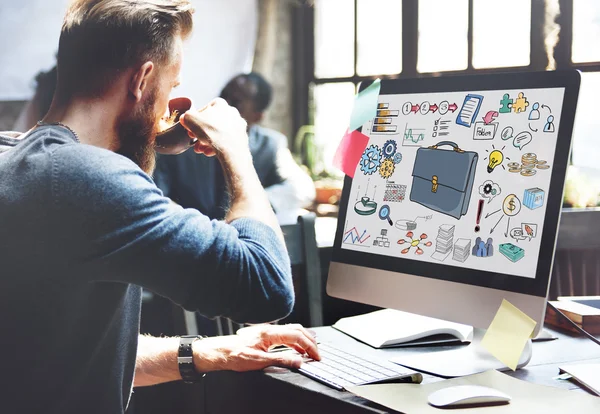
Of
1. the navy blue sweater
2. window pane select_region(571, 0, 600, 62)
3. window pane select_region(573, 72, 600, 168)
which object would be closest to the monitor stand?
the navy blue sweater

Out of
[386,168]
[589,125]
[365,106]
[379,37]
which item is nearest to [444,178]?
[386,168]

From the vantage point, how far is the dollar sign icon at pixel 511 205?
116 centimetres

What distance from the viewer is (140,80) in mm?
1162

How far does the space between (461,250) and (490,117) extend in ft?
0.71

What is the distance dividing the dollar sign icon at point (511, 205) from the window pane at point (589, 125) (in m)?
3.04

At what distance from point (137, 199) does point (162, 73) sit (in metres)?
0.28

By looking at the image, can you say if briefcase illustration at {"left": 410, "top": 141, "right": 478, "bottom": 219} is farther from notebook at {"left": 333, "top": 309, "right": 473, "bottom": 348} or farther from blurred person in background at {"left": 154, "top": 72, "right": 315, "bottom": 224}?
blurred person in background at {"left": 154, "top": 72, "right": 315, "bottom": 224}

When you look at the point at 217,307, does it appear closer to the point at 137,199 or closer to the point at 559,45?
the point at 137,199

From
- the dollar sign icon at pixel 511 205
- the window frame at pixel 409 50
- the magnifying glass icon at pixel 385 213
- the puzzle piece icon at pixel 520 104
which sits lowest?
the magnifying glass icon at pixel 385 213

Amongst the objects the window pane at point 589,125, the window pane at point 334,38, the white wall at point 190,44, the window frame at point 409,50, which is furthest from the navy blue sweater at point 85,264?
the window pane at point 334,38

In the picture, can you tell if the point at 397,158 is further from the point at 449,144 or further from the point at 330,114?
the point at 330,114

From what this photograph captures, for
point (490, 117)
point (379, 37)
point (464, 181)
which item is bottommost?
point (464, 181)

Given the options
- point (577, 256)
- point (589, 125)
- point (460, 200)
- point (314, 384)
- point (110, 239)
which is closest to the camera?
point (110, 239)

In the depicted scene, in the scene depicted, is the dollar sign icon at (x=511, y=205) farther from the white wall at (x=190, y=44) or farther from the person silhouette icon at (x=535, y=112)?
the white wall at (x=190, y=44)
